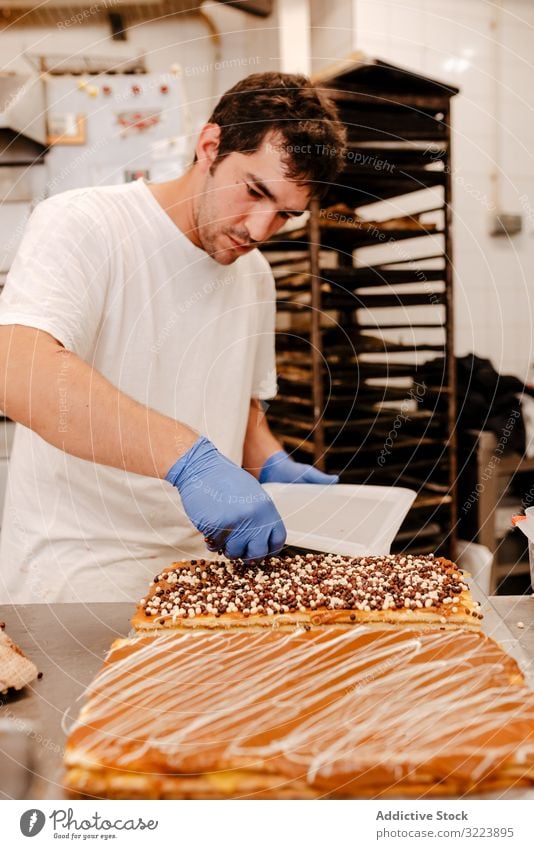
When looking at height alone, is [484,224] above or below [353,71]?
below

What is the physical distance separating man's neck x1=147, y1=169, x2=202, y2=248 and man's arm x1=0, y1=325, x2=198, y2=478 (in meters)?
0.56

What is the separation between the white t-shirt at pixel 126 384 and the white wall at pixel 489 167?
6.43 ft

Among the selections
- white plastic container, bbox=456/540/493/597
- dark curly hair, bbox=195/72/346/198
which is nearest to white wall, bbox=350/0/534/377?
white plastic container, bbox=456/540/493/597

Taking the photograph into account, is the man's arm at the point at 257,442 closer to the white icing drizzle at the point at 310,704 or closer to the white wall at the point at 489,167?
the white icing drizzle at the point at 310,704

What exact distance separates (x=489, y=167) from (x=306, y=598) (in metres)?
2.89

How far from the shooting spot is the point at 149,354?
5.95 ft

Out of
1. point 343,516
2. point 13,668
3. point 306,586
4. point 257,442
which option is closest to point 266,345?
point 257,442

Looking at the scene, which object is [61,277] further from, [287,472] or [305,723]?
[305,723]

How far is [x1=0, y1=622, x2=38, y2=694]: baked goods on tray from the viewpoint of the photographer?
111 cm

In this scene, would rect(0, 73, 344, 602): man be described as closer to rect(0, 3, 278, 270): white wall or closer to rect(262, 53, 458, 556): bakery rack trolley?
rect(262, 53, 458, 556): bakery rack trolley

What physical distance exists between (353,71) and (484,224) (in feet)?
3.90

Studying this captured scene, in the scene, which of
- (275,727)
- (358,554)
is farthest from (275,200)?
(275,727)

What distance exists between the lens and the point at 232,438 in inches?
78.5
